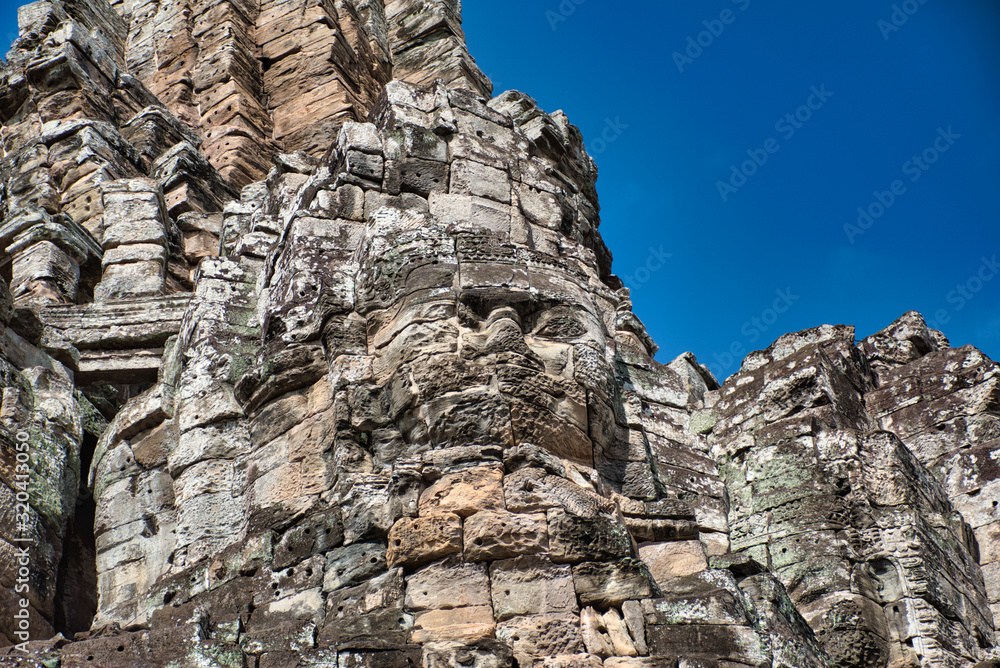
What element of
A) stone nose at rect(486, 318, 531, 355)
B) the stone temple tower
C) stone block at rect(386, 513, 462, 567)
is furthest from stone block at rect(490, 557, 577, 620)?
stone nose at rect(486, 318, 531, 355)

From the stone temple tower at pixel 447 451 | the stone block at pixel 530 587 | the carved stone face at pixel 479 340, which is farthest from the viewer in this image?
the carved stone face at pixel 479 340

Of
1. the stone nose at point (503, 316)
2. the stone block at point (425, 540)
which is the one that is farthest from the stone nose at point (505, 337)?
the stone block at point (425, 540)

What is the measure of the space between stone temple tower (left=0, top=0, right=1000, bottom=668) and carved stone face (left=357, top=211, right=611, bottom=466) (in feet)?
0.08

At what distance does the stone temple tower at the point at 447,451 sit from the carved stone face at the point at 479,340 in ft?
0.08

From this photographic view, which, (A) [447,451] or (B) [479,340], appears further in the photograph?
(B) [479,340]

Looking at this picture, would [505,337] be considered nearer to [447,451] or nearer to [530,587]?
[447,451]

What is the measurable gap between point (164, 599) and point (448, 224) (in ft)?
10.8

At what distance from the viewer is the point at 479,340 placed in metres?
8.45

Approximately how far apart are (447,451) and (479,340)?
858 millimetres

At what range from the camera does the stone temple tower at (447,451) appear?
24.6 ft

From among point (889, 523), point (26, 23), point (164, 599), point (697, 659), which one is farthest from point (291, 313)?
point (26, 23)

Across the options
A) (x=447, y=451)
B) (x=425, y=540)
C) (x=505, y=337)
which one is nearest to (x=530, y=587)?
(x=425, y=540)

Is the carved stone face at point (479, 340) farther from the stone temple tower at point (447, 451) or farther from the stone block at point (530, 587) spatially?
the stone block at point (530, 587)

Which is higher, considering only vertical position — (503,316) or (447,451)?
(503,316)
